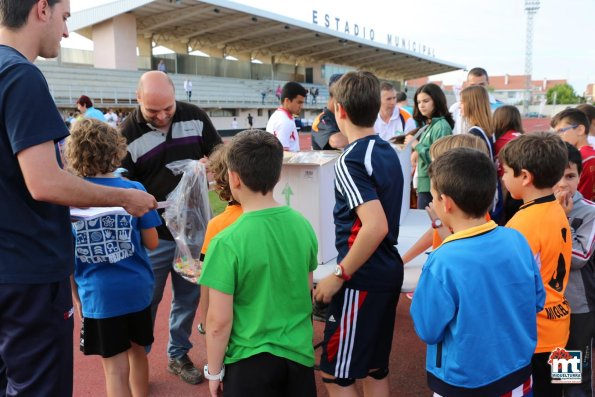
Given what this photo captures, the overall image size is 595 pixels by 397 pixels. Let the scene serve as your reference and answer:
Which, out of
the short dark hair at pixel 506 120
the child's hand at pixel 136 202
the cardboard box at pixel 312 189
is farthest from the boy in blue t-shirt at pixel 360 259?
the short dark hair at pixel 506 120

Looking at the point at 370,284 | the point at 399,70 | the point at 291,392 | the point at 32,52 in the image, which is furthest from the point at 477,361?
the point at 399,70

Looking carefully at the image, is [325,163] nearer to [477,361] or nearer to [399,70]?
[477,361]

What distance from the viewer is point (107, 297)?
2273mm

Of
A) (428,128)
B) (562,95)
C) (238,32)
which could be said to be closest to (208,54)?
(238,32)

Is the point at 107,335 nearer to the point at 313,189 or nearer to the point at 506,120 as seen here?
the point at 313,189

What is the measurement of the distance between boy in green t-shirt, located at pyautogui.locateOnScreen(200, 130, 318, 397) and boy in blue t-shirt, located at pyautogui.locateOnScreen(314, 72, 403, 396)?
28 centimetres

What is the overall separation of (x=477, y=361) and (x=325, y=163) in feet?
4.14

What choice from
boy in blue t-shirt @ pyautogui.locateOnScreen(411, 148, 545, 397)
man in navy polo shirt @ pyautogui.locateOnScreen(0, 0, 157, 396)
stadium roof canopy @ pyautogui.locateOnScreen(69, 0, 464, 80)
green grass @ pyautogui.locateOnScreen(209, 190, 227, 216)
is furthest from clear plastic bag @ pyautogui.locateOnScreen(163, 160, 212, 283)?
stadium roof canopy @ pyautogui.locateOnScreen(69, 0, 464, 80)

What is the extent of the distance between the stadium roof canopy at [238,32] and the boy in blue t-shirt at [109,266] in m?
29.5

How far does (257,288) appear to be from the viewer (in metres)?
1.75

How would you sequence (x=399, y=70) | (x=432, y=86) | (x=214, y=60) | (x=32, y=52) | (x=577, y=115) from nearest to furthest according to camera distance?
1. (x=32, y=52)
2. (x=577, y=115)
3. (x=432, y=86)
4. (x=214, y=60)
5. (x=399, y=70)

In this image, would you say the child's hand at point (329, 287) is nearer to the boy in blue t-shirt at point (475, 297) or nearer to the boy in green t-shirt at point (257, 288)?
the boy in green t-shirt at point (257, 288)

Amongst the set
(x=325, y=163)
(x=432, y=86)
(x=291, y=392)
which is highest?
(x=432, y=86)

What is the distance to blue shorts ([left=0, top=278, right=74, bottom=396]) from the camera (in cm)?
170
